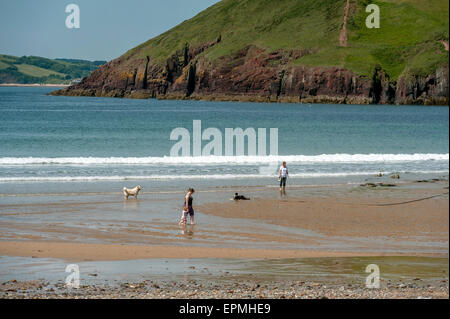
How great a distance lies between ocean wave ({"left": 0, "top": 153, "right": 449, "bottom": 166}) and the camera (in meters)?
41.3

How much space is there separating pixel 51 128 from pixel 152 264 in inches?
2503

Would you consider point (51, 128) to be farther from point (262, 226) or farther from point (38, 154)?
point (262, 226)

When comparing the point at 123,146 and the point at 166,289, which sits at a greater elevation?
the point at 123,146

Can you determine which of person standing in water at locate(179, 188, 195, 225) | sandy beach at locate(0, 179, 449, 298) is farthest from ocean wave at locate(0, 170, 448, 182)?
person standing in water at locate(179, 188, 195, 225)

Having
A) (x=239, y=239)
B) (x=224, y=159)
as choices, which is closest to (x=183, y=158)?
(x=224, y=159)

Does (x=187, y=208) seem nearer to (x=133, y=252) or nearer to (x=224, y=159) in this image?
(x=133, y=252)

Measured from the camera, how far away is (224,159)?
43.5m

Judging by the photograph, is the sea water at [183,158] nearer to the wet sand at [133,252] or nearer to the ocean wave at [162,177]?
the ocean wave at [162,177]

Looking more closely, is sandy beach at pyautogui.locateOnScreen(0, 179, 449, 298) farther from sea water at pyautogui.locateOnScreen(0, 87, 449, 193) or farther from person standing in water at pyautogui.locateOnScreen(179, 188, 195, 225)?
sea water at pyautogui.locateOnScreen(0, 87, 449, 193)

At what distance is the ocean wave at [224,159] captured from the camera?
136ft

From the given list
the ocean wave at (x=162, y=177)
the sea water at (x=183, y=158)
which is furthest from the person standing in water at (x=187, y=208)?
the ocean wave at (x=162, y=177)
